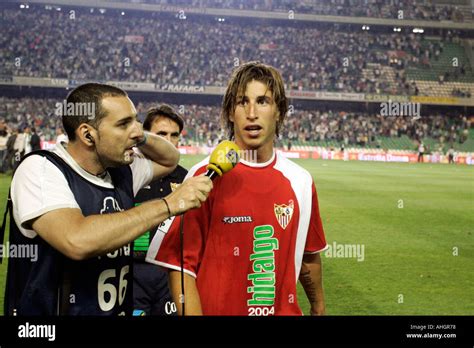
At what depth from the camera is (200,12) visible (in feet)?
153

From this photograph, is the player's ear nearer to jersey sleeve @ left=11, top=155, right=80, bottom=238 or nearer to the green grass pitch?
jersey sleeve @ left=11, top=155, right=80, bottom=238

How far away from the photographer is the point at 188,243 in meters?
2.85

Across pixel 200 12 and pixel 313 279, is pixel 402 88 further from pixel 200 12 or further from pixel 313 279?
pixel 313 279

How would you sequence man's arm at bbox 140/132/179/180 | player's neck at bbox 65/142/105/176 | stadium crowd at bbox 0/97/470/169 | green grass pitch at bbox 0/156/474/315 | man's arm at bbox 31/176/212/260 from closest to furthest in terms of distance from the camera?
1. man's arm at bbox 31/176/212/260
2. player's neck at bbox 65/142/105/176
3. man's arm at bbox 140/132/179/180
4. green grass pitch at bbox 0/156/474/315
5. stadium crowd at bbox 0/97/470/169

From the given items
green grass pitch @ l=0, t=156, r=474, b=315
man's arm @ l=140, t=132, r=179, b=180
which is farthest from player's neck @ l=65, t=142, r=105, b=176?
green grass pitch @ l=0, t=156, r=474, b=315

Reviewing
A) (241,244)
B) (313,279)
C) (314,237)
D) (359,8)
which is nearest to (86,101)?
(241,244)

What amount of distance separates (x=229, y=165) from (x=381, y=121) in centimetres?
4402

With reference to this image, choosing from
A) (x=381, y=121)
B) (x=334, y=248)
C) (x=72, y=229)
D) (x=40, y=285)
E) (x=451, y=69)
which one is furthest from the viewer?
(x=451, y=69)

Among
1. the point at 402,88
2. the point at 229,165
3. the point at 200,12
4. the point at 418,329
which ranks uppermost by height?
the point at 200,12

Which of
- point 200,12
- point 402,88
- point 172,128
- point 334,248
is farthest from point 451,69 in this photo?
point 172,128

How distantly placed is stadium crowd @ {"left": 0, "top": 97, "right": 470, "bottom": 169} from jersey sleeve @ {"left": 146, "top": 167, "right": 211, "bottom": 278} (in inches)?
1350

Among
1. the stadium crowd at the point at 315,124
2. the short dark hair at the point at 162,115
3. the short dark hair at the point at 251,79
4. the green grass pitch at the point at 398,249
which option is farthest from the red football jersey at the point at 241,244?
the stadium crowd at the point at 315,124

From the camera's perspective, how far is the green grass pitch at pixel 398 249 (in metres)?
7.22

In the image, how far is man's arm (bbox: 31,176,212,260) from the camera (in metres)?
2.49
